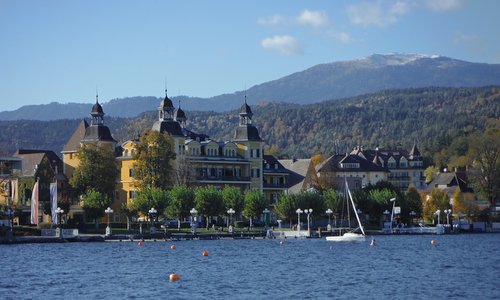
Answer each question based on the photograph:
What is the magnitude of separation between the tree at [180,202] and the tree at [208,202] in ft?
2.50

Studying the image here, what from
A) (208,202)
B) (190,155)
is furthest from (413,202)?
(208,202)

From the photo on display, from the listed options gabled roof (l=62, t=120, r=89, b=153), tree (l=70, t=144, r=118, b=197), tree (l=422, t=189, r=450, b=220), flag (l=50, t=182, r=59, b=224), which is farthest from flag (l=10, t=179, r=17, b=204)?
tree (l=422, t=189, r=450, b=220)

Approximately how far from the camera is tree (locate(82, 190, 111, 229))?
10950 centimetres

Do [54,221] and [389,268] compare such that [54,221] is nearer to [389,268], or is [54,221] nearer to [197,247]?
[197,247]

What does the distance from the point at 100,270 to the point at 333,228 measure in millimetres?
58885

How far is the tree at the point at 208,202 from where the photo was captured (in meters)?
113

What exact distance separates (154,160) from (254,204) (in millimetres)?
12076

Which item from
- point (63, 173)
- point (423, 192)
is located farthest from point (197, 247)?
point (423, 192)

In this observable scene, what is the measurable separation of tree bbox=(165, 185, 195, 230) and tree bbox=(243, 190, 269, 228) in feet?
27.2

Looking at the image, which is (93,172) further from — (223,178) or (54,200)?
(223,178)

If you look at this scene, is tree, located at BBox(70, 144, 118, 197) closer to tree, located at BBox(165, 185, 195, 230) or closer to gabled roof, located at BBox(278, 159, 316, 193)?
tree, located at BBox(165, 185, 195, 230)

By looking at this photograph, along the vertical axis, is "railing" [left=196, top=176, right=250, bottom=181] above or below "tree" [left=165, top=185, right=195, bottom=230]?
above

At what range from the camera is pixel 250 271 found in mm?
68688

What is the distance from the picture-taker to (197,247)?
308 ft
